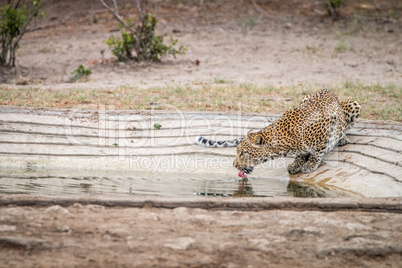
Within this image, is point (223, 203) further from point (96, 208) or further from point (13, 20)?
point (13, 20)

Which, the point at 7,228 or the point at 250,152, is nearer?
the point at 7,228

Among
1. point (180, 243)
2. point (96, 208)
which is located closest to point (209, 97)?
point (96, 208)

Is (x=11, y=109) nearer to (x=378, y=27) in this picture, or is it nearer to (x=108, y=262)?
(x=108, y=262)

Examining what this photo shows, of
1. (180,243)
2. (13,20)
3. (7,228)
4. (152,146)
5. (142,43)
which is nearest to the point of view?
(180,243)

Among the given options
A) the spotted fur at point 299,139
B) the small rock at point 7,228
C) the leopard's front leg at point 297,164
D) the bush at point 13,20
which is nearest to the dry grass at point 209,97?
the spotted fur at point 299,139

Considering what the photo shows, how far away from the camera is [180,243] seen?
4.32 metres

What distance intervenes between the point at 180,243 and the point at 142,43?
10.7 metres

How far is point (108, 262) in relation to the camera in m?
4.01

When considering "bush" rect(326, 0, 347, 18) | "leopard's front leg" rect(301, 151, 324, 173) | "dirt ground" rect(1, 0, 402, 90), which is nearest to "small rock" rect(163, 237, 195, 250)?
"leopard's front leg" rect(301, 151, 324, 173)

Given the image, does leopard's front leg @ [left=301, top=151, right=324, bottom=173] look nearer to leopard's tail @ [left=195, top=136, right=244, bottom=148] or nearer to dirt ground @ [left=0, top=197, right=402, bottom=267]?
leopard's tail @ [left=195, top=136, right=244, bottom=148]

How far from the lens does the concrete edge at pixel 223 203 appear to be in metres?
5.15

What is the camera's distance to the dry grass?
32.3 feet

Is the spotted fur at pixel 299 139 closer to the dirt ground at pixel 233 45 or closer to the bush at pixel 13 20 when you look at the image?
the dirt ground at pixel 233 45

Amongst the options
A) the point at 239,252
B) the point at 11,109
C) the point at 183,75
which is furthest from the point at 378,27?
the point at 239,252
